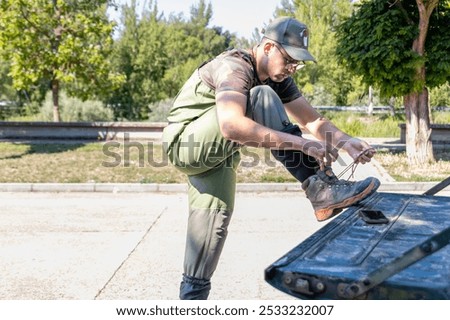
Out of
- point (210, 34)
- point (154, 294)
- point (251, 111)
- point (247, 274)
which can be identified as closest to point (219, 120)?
point (251, 111)

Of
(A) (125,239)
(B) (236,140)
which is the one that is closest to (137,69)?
(A) (125,239)

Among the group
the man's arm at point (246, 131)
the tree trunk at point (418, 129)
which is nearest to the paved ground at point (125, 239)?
the man's arm at point (246, 131)

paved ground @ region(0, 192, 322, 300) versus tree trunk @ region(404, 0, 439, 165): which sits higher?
tree trunk @ region(404, 0, 439, 165)

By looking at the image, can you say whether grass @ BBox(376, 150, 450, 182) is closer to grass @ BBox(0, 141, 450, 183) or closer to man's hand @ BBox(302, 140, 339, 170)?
grass @ BBox(0, 141, 450, 183)

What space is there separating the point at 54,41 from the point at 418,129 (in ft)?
37.2

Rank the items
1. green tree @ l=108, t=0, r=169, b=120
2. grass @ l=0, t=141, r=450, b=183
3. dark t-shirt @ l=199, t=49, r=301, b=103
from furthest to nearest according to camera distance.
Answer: green tree @ l=108, t=0, r=169, b=120 < grass @ l=0, t=141, r=450, b=183 < dark t-shirt @ l=199, t=49, r=301, b=103

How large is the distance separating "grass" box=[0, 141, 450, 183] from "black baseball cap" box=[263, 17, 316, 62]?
267 inches

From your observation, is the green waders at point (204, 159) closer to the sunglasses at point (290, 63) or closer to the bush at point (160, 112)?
the sunglasses at point (290, 63)

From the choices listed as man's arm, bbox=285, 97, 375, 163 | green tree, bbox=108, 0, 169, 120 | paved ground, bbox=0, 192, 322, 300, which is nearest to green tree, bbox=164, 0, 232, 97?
green tree, bbox=108, 0, 169, 120

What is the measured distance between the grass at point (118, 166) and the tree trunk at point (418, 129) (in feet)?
0.85

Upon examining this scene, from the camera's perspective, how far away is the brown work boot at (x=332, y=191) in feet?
8.78

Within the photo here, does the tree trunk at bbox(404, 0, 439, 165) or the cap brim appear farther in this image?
the tree trunk at bbox(404, 0, 439, 165)

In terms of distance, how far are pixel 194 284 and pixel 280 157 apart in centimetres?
82

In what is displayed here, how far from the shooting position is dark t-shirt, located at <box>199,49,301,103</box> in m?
Result: 2.58
